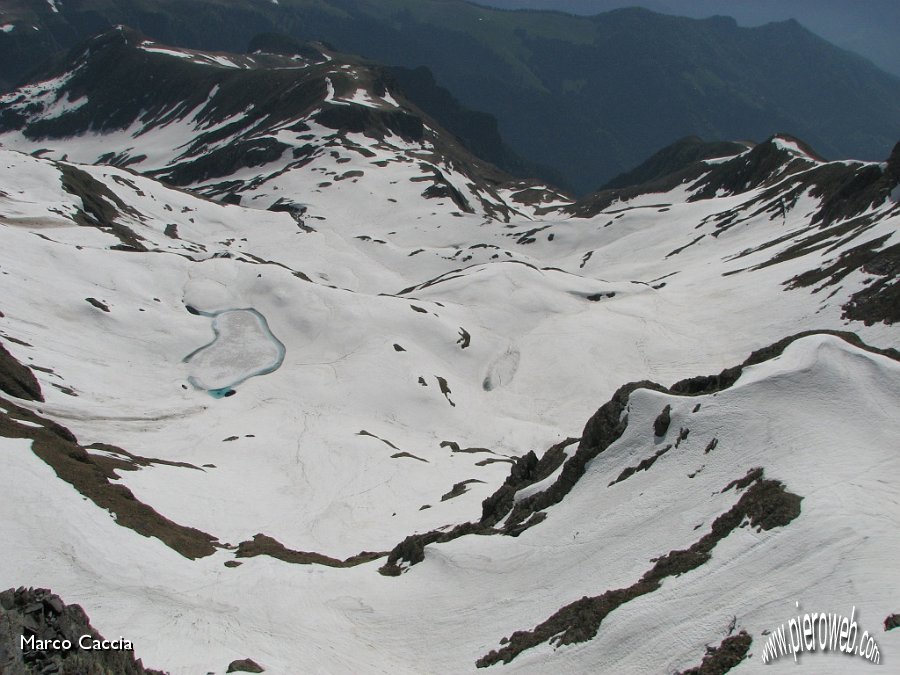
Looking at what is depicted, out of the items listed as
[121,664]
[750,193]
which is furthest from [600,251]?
[121,664]

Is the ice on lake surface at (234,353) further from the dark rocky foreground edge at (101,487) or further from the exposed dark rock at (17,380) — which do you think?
the dark rocky foreground edge at (101,487)

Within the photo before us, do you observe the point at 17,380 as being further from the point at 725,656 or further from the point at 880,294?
the point at 880,294

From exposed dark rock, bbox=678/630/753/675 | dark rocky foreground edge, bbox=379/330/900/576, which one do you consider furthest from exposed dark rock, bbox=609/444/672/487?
exposed dark rock, bbox=678/630/753/675

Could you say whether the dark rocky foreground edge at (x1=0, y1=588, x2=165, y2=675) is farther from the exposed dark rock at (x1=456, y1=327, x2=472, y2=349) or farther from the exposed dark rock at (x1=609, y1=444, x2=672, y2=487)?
the exposed dark rock at (x1=456, y1=327, x2=472, y2=349)

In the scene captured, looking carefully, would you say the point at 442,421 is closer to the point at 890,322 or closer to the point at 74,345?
the point at 74,345

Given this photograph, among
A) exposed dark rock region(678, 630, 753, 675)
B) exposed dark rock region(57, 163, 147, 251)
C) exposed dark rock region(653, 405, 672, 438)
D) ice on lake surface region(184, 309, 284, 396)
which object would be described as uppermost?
exposed dark rock region(57, 163, 147, 251)
